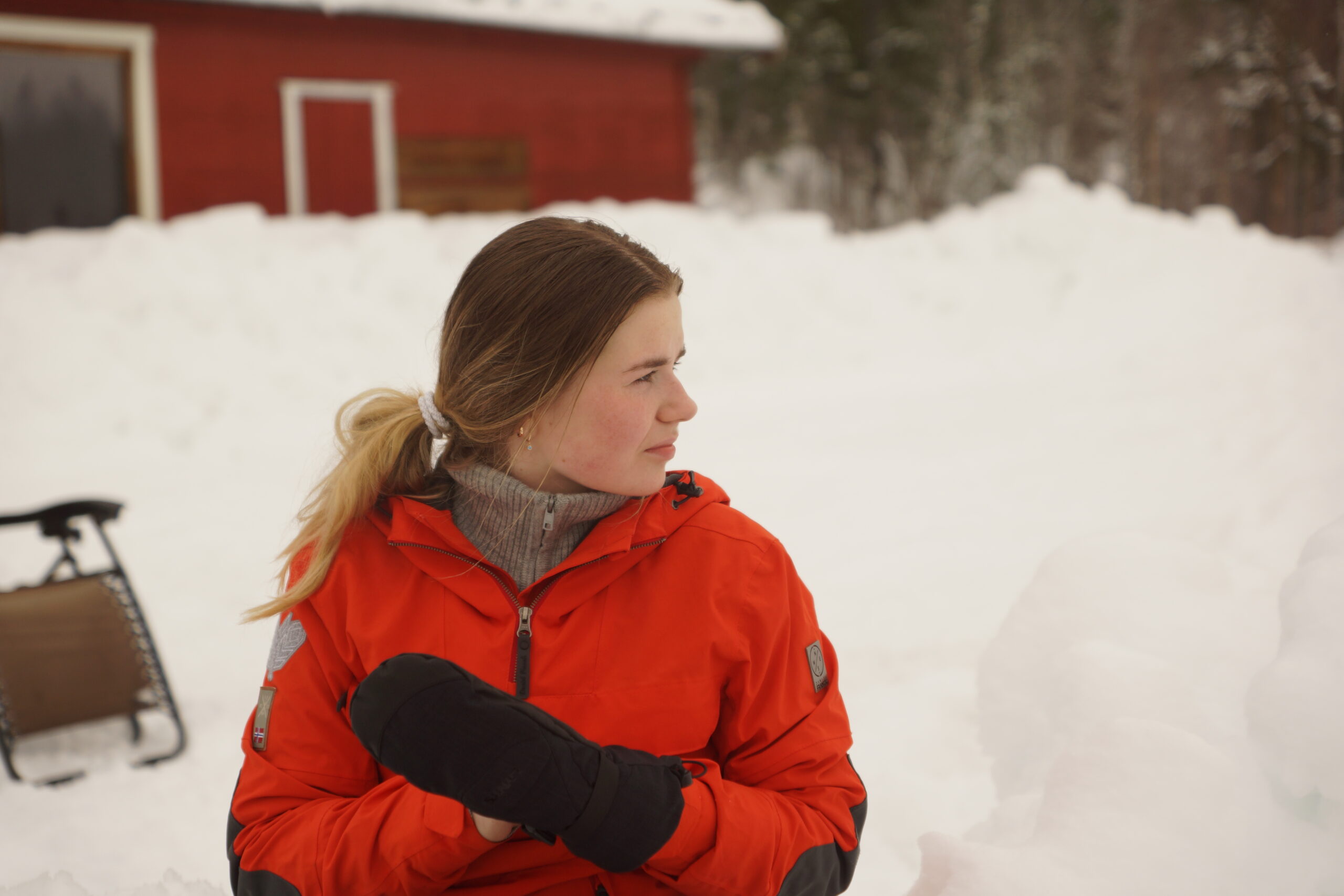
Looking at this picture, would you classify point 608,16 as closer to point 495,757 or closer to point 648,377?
point 648,377

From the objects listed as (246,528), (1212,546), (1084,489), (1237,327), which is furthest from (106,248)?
(1237,327)

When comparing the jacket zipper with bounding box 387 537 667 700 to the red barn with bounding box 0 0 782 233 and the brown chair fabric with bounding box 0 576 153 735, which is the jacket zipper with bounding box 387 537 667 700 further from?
the red barn with bounding box 0 0 782 233

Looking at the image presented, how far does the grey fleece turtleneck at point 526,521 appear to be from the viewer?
5.25 feet

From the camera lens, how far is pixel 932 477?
243 inches

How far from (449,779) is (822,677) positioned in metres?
0.62

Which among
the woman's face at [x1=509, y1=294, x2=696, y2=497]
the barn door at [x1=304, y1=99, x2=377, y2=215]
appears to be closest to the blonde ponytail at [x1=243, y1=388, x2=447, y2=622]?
the woman's face at [x1=509, y1=294, x2=696, y2=497]

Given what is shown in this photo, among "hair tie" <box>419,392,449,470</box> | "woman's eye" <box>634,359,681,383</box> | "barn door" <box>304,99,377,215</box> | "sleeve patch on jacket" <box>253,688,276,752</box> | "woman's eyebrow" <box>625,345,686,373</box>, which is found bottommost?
"sleeve patch on jacket" <box>253,688,276,752</box>

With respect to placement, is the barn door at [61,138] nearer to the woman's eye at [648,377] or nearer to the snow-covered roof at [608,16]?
the snow-covered roof at [608,16]

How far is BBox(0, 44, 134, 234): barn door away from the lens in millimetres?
9062

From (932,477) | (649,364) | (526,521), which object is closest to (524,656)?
(526,521)

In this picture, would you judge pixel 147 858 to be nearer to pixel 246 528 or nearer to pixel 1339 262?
pixel 246 528

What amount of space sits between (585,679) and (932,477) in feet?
16.1

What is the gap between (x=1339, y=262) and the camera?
872cm

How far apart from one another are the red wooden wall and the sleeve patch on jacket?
30.9 ft
